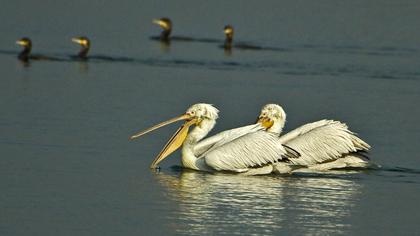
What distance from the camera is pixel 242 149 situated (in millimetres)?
10766

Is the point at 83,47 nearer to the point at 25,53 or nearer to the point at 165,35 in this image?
the point at 25,53

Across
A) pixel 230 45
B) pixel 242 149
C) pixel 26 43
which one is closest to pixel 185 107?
pixel 242 149

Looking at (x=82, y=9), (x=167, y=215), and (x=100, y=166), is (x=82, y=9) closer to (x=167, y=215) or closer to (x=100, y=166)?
(x=100, y=166)

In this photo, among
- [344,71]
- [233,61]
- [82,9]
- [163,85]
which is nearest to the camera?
[163,85]

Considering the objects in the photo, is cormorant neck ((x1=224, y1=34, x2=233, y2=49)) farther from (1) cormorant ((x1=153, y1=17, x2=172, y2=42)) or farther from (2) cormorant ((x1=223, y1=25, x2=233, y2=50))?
(1) cormorant ((x1=153, y1=17, x2=172, y2=42))

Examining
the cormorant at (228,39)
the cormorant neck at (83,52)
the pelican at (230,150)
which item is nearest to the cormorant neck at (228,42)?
the cormorant at (228,39)

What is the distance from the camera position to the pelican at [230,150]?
10734 mm

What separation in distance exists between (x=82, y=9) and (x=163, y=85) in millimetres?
13273

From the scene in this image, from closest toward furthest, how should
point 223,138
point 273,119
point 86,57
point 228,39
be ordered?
point 223,138 → point 273,119 → point 86,57 → point 228,39

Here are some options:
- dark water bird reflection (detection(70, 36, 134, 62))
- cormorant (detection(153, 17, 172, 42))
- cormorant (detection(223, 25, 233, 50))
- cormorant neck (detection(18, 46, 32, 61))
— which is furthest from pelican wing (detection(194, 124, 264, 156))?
cormorant (detection(153, 17, 172, 42))

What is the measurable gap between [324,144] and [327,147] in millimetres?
37

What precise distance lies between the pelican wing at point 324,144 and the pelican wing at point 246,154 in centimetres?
54

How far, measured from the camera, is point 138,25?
1081 inches

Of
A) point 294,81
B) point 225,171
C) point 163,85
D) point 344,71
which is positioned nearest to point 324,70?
point 344,71
